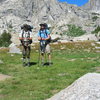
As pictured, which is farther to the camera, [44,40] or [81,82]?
[44,40]

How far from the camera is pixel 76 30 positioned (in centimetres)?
16125

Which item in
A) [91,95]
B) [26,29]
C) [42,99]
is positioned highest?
[26,29]

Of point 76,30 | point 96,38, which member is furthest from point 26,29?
point 76,30

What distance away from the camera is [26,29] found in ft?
68.5

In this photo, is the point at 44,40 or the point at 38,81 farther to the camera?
the point at 44,40

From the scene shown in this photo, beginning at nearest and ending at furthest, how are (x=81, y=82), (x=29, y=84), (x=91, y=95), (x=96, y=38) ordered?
1. (x=91, y=95)
2. (x=81, y=82)
3. (x=29, y=84)
4. (x=96, y=38)

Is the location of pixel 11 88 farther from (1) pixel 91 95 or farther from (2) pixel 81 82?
(1) pixel 91 95

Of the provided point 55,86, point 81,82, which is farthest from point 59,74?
point 81,82

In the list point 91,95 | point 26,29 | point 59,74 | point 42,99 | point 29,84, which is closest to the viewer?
point 91,95

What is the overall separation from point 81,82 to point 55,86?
221 inches

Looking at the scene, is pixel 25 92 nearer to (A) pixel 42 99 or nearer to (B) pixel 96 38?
(A) pixel 42 99

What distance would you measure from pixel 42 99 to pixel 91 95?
4.74 meters

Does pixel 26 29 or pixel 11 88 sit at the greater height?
pixel 26 29

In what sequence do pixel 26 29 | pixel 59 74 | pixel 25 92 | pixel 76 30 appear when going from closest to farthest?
1. pixel 25 92
2. pixel 59 74
3. pixel 26 29
4. pixel 76 30
